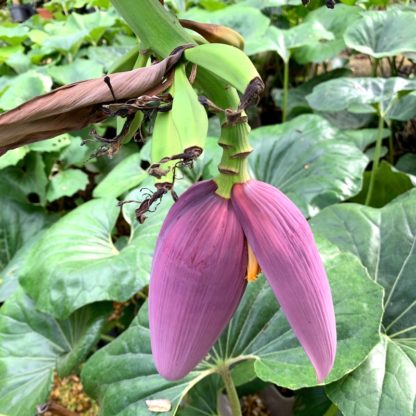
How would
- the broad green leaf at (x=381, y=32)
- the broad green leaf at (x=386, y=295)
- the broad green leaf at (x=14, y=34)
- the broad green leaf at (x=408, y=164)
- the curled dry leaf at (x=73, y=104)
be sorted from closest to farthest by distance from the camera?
1. the curled dry leaf at (x=73, y=104)
2. the broad green leaf at (x=386, y=295)
3. the broad green leaf at (x=381, y=32)
4. the broad green leaf at (x=408, y=164)
5. the broad green leaf at (x=14, y=34)

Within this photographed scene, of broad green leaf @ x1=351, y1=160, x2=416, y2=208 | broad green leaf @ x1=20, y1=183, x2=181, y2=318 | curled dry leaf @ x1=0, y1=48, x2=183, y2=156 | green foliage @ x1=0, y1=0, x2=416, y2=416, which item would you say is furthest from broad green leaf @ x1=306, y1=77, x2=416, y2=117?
curled dry leaf @ x1=0, y1=48, x2=183, y2=156

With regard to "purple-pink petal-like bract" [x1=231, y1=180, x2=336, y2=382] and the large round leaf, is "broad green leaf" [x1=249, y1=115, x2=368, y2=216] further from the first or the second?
"purple-pink petal-like bract" [x1=231, y1=180, x2=336, y2=382]

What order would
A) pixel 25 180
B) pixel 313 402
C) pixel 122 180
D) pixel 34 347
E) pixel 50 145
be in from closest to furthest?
pixel 313 402, pixel 34 347, pixel 122 180, pixel 50 145, pixel 25 180

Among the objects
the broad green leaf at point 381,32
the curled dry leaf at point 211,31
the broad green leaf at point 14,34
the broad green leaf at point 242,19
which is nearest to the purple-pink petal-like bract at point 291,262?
the curled dry leaf at point 211,31

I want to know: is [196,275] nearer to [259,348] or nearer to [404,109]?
[259,348]

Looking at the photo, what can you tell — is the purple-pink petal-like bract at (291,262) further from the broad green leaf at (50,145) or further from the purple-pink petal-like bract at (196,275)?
the broad green leaf at (50,145)

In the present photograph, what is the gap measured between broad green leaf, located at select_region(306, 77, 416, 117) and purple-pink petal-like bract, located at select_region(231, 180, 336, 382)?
2.15ft

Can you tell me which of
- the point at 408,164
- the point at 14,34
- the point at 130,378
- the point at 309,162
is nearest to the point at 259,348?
the point at 130,378

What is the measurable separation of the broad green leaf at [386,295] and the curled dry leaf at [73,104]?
0.38m

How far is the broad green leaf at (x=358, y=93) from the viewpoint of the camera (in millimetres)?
840

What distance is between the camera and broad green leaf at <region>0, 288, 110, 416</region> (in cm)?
75

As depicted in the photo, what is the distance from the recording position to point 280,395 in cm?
89

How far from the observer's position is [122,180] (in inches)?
39.5

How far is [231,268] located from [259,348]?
1.19ft
